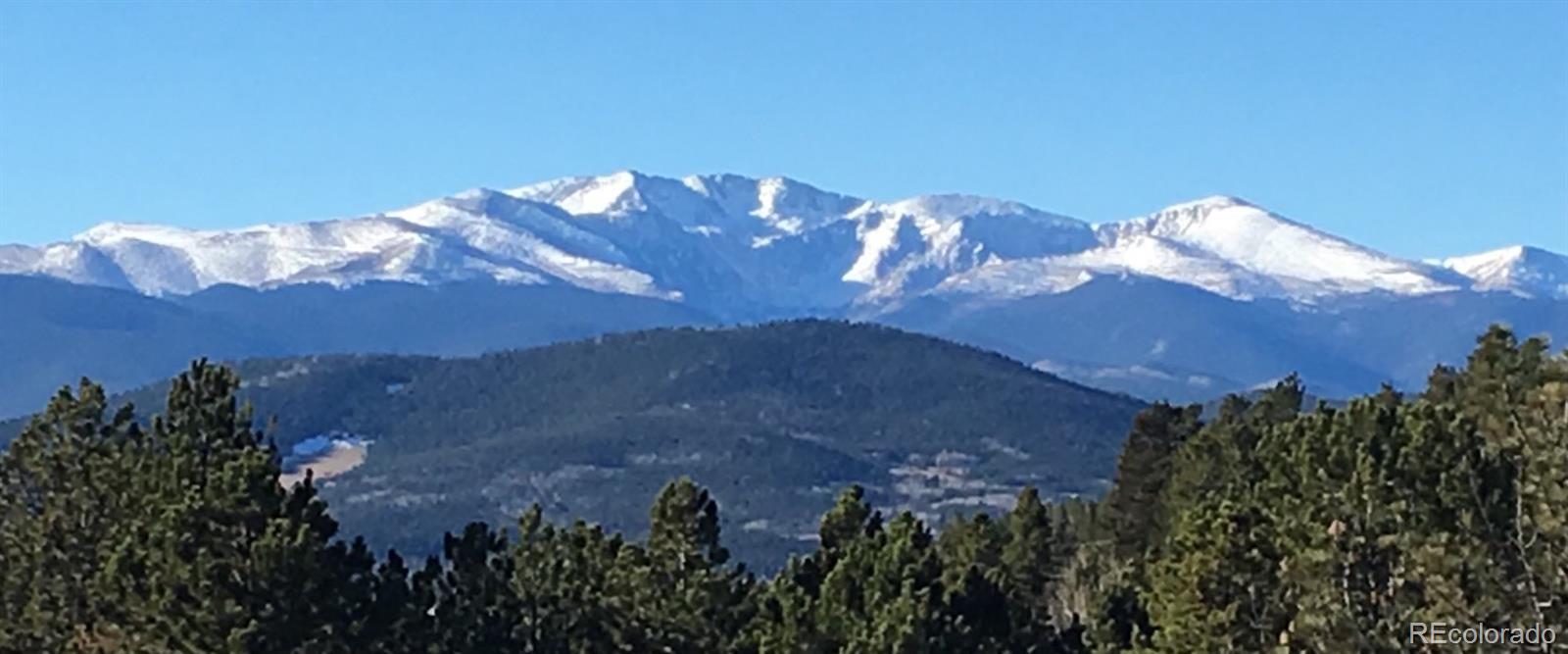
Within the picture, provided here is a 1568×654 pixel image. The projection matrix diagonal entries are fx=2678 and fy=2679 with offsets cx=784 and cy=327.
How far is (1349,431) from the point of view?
61.0 metres

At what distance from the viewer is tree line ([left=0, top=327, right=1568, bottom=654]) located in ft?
190

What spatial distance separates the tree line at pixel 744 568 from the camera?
190ft

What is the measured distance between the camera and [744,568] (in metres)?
77.6

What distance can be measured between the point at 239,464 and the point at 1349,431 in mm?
25969

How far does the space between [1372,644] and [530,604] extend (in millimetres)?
26041

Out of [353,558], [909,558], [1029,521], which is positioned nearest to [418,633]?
[353,558]

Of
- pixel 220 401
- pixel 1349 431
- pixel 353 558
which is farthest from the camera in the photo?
pixel 220 401

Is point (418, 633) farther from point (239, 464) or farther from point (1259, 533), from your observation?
point (1259, 533)

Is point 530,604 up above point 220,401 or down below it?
below

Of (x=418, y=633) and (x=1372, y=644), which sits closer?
(x=1372, y=644)

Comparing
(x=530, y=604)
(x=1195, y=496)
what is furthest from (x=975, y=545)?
(x=530, y=604)

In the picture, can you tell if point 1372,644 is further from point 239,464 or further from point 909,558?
point 239,464

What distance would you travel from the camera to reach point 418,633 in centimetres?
6862

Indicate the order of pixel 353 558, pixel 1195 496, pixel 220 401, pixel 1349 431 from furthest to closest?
pixel 1195 496
pixel 220 401
pixel 353 558
pixel 1349 431
